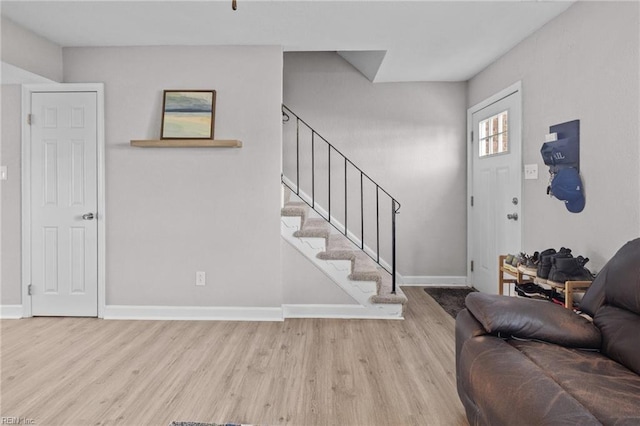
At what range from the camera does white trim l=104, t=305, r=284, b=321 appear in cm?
367

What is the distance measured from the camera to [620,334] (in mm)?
1709

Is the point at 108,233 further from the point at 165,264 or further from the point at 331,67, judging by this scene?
the point at 331,67

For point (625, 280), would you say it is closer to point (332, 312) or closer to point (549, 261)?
point (549, 261)

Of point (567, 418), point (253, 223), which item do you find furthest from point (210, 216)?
point (567, 418)

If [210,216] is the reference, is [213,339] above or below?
below

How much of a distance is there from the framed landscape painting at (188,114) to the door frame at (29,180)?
65 cm

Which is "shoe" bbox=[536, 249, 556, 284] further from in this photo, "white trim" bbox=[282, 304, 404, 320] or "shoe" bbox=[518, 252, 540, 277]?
"white trim" bbox=[282, 304, 404, 320]

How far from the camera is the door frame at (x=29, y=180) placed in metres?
3.70

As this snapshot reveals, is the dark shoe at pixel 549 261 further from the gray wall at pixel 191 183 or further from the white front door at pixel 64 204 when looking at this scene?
the white front door at pixel 64 204

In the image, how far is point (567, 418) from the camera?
3.86 feet

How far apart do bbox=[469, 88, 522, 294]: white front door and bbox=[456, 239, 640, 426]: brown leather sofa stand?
1.82 metres

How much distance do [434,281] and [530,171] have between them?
78.5 inches

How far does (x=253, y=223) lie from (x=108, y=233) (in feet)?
4.66

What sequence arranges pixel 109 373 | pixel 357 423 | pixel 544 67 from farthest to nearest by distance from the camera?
pixel 544 67, pixel 109 373, pixel 357 423
